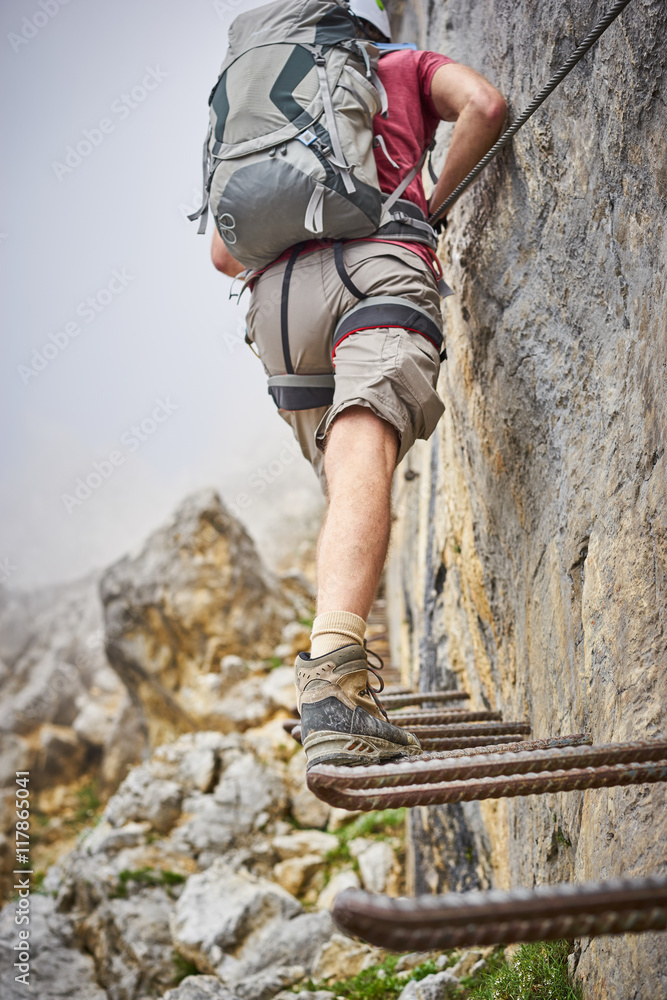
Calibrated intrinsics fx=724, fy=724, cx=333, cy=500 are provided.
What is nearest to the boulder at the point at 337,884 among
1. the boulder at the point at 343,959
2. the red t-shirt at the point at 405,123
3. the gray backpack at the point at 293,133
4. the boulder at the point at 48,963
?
the boulder at the point at 48,963

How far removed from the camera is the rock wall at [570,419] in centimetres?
159

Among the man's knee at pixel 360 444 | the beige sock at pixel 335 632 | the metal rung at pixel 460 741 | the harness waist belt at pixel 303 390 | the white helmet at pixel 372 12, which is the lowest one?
the metal rung at pixel 460 741

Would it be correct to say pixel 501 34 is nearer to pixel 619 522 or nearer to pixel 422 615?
pixel 619 522

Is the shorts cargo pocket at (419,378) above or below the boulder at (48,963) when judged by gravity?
above

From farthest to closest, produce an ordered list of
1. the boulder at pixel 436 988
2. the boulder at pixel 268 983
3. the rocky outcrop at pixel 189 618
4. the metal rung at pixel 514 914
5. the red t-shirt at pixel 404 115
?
1. the rocky outcrop at pixel 189 618
2. the boulder at pixel 268 983
3. the boulder at pixel 436 988
4. the red t-shirt at pixel 404 115
5. the metal rung at pixel 514 914

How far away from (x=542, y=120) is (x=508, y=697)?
6.86ft

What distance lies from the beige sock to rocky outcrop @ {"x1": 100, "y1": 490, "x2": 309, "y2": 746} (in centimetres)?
814

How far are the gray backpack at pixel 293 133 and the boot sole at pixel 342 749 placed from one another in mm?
1434

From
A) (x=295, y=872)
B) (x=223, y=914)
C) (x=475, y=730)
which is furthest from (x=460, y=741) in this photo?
(x=295, y=872)

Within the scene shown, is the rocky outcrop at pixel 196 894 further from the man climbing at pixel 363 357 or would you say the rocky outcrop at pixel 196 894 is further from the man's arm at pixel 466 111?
the man's arm at pixel 466 111

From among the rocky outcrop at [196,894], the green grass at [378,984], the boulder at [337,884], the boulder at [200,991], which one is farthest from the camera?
the boulder at [337,884]

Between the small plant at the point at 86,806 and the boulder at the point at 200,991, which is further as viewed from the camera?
the small plant at the point at 86,806

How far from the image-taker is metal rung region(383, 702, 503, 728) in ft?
8.93

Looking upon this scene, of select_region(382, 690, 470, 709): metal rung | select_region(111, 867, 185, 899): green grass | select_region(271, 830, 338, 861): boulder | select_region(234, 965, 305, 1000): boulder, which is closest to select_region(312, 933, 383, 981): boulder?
select_region(234, 965, 305, 1000): boulder
